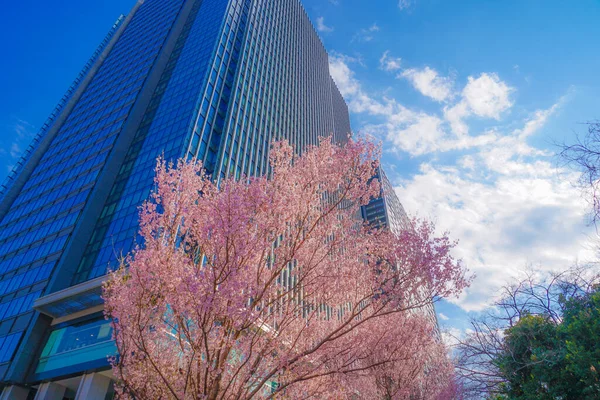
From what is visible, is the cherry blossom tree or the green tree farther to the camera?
the green tree

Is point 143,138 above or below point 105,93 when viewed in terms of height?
below

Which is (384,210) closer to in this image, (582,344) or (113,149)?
(113,149)

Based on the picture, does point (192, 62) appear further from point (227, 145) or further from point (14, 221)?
point (14, 221)

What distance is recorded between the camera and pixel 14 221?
40.8 meters

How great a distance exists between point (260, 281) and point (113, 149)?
127ft

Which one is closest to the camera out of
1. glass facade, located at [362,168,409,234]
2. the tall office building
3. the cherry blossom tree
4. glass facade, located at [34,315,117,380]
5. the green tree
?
the cherry blossom tree

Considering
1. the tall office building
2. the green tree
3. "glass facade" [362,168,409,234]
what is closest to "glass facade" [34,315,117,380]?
the tall office building

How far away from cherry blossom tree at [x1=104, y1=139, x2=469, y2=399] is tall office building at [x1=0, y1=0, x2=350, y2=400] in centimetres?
595

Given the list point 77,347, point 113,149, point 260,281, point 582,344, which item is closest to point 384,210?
point 113,149

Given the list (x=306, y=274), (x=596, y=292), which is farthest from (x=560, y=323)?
(x=306, y=274)

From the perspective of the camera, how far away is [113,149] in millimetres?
39031

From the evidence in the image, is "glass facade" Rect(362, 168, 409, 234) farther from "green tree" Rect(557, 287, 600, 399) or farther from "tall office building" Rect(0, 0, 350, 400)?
"green tree" Rect(557, 287, 600, 399)

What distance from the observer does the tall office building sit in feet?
80.5

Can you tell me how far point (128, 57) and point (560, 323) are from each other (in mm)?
65741
